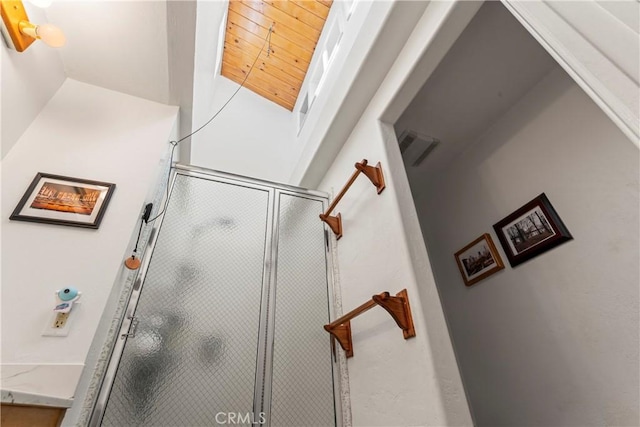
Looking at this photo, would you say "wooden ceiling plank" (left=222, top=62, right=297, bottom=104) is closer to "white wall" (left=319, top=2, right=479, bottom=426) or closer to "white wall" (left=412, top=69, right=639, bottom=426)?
"white wall" (left=319, top=2, right=479, bottom=426)

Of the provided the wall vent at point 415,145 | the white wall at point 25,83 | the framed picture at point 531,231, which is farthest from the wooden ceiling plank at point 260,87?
the framed picture at point 531,231

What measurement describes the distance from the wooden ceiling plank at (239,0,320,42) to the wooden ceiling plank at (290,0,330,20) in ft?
0.55

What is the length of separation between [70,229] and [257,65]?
3298mm

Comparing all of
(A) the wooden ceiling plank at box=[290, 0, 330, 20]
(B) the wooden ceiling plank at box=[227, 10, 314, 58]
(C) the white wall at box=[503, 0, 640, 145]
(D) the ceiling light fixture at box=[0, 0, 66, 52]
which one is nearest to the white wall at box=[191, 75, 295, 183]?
(B) the wooden ceiling plank at box=[227, 10, 314, 58]

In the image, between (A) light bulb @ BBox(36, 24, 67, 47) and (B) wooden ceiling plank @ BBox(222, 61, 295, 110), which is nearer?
(A) light bulb @ BBox(36, 24, 67, 47)

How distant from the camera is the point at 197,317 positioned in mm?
1650

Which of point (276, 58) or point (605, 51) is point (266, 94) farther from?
point (605, 51)

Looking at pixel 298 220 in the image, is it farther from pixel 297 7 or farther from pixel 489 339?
pixel 297 7

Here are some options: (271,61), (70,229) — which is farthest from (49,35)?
(271,61)

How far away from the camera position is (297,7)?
328cm

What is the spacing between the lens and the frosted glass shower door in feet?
4.58

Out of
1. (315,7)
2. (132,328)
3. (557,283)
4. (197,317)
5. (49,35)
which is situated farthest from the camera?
(315,7)

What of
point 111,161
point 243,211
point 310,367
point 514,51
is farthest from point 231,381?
point 514,51

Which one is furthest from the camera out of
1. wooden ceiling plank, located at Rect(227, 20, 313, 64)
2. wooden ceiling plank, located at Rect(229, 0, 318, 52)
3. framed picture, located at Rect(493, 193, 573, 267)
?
wooden ceiling plank, located at Rect(227, 20, 313, 64)
